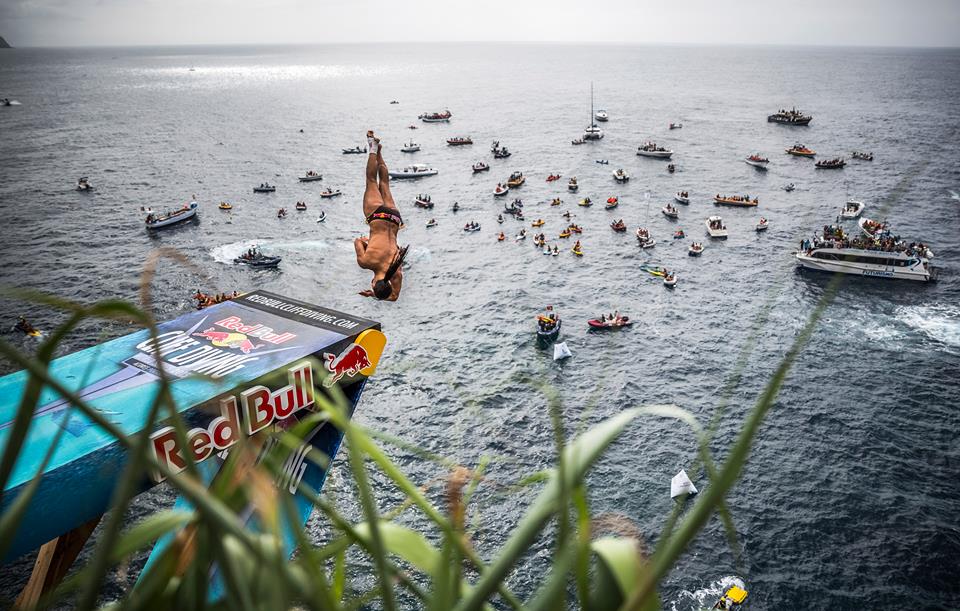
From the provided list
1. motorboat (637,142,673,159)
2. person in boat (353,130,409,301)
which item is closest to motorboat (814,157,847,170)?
motorboat (637,142,673,159)

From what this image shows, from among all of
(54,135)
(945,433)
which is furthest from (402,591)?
(54,135)

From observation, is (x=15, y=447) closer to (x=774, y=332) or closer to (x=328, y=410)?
(x=328, y=410)

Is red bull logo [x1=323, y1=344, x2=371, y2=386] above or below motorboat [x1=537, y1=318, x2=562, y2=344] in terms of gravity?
above

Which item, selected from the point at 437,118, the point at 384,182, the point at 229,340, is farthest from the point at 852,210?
the point at 437,118

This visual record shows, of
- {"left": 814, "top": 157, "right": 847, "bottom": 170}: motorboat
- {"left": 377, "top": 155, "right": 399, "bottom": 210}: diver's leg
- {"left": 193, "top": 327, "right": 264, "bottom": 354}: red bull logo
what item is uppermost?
{"left": 377, "top": 155, "right": 399, "bottom": 210}: diver's leg

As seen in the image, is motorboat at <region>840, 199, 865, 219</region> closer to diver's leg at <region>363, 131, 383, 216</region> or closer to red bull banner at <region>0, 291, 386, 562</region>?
red bull banner at <region>0, 291, 386, 562</region>

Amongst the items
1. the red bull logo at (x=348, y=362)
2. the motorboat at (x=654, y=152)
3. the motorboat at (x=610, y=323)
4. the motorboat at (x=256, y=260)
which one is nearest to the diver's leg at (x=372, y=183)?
the red bull logo at (x=348, y=362)

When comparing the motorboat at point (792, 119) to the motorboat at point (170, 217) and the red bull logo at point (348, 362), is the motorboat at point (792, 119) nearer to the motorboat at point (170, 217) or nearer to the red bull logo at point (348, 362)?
the motorboat at point (170, 217)
